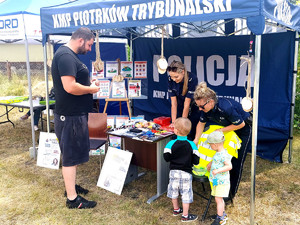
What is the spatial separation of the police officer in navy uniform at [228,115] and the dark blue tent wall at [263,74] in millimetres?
1532

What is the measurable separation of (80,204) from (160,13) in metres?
2.06

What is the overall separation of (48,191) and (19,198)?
12.4 inches

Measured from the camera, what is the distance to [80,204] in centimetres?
307

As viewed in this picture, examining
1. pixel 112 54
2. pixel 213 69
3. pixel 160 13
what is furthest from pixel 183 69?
pixel 112 54

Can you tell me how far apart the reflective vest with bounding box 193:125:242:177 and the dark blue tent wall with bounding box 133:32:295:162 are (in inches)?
68.3

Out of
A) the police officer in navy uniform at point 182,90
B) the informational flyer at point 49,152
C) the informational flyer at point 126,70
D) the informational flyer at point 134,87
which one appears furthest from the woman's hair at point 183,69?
the informational flyer at point 126,70

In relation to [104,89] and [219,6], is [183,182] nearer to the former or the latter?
[219,6]

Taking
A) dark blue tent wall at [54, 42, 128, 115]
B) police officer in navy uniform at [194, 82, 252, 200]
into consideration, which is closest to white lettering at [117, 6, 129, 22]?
police officer in navy uniform at [194, 82, 252, 200]

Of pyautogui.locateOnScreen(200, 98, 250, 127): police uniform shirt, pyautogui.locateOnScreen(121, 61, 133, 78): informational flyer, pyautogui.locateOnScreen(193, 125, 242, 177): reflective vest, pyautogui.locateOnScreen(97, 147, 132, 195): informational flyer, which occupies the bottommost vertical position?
pyautogui.locateOnScreen(97, 147, 132, 195): informational flyer

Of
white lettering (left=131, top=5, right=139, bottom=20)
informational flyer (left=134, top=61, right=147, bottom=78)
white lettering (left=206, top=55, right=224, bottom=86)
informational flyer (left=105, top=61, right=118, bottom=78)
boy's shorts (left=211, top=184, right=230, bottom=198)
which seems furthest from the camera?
informational flyer (left=134, top=61, right=147, bottom=78)

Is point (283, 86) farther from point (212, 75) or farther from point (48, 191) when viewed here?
point (48, 191)

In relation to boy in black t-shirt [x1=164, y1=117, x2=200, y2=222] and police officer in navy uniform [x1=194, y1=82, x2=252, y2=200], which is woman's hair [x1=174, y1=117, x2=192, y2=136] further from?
police officer in navy uniform [x1=194, y1=82, x2=252, y2=200]

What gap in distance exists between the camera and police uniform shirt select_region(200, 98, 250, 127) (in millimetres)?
2762

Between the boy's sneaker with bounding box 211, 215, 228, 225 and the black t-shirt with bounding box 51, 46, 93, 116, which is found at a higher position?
the black t-shirt with bounding box 51, 46, 93, 116
